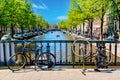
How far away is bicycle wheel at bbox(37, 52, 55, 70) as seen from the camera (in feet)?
32.6

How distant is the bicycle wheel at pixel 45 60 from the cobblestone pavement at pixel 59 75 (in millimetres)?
Answer: 387

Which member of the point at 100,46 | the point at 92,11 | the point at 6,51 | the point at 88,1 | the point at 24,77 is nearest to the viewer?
the point at 24,77

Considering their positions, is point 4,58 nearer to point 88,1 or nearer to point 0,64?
Answer: point 0,64

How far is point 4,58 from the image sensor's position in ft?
34.7

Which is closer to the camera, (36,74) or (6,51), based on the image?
(36,74)

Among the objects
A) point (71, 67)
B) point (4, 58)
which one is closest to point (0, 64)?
point (4, 58)

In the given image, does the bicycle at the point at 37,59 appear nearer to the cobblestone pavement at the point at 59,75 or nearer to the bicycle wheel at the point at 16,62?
the bicycle wheel at the point at 16,62

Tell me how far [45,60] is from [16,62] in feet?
4.14

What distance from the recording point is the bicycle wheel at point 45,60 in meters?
9.95

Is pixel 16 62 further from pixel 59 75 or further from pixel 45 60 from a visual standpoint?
pixel 59 75

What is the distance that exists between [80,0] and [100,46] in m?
31.0

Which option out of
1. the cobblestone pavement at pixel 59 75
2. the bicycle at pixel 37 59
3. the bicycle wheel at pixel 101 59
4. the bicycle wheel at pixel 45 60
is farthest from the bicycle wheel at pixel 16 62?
the bicycle wheel at pixel 101 59

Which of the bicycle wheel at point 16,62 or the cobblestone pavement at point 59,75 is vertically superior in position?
the bicycle wheel at point 16,62

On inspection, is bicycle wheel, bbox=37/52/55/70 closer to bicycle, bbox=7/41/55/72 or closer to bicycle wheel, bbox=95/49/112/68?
bicycle, bbox=7/41/55/72
